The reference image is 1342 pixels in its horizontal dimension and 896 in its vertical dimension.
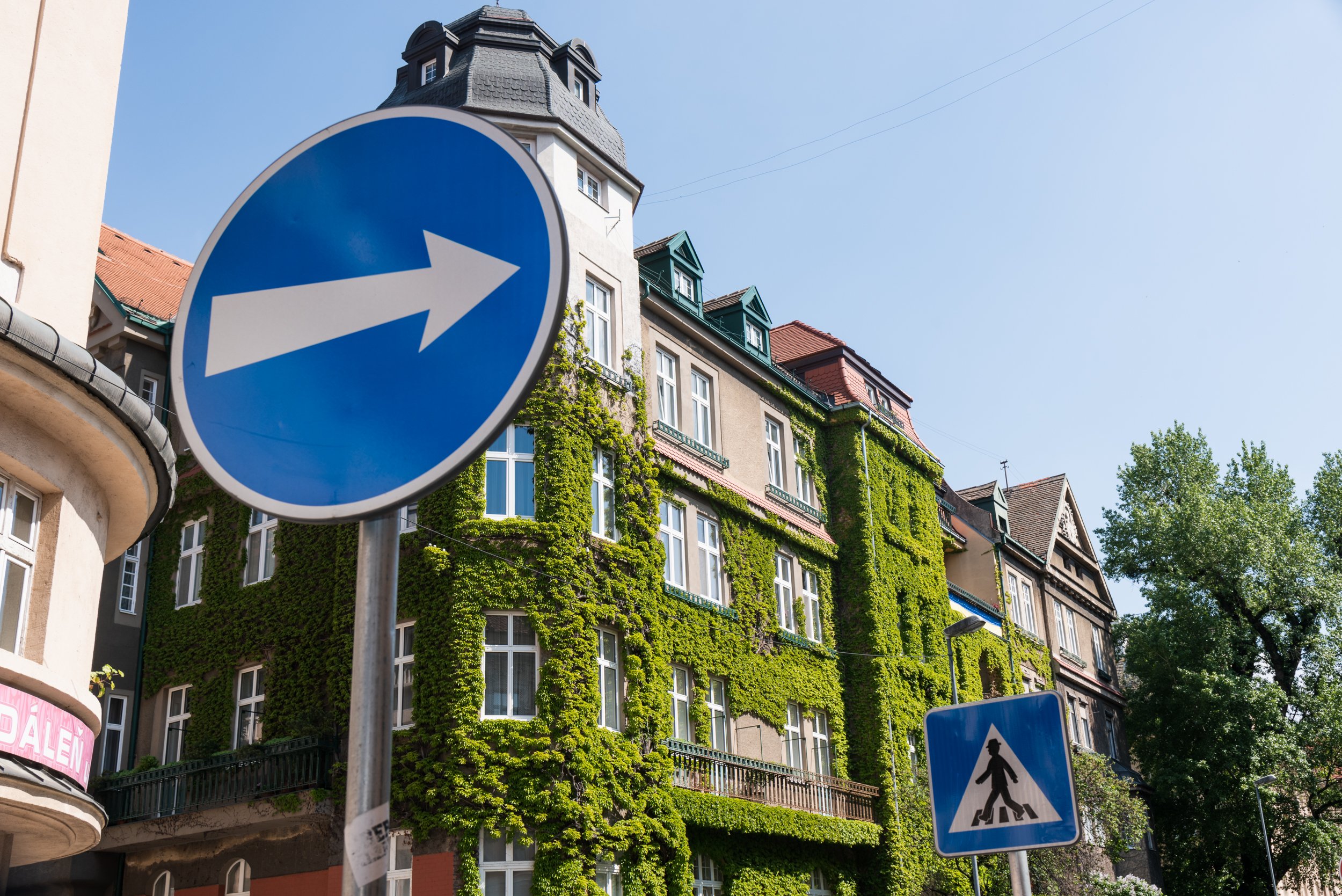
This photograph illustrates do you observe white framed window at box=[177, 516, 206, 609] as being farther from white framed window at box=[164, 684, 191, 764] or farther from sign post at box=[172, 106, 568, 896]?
sign post at box=[172, 106, 568, 896]

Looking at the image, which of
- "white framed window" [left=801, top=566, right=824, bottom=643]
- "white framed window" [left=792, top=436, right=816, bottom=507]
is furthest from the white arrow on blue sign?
"white framed window" [left=792, top=436, right=816, bottom=507]

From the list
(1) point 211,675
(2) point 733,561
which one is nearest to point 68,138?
(1) point 211,675

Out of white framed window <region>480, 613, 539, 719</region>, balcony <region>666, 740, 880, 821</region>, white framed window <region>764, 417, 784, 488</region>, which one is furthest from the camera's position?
white framed window <region>764, 417, 784, 488</region>

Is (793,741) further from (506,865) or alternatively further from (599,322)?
(599,322)

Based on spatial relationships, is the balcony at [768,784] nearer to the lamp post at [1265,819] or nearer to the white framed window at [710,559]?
the white framed window at [710,559]

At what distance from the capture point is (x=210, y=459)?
3.04m

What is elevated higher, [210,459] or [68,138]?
[68,138]

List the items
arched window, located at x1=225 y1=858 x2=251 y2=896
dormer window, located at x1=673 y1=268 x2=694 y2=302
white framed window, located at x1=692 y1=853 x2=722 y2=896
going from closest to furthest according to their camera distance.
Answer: arched window, located at x1=225 y1=858 x2=251 y2=896 → white framed window, located at x1=692 y1=853 x2=722 y2=896 → dormer window, located at x1=673 y1=268 x2=694 y2=302

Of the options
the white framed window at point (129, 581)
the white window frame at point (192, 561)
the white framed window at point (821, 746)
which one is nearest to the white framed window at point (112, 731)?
the white framed window at point (129, 581)

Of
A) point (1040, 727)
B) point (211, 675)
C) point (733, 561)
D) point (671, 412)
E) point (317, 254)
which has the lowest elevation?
point (1040, 727)

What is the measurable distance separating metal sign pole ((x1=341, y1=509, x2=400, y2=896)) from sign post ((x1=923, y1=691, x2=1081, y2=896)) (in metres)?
3.86

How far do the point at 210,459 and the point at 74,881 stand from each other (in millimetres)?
27359

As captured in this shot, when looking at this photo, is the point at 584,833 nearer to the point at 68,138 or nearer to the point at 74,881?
the point at 74,881

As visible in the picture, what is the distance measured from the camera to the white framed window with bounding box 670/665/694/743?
27.8m
